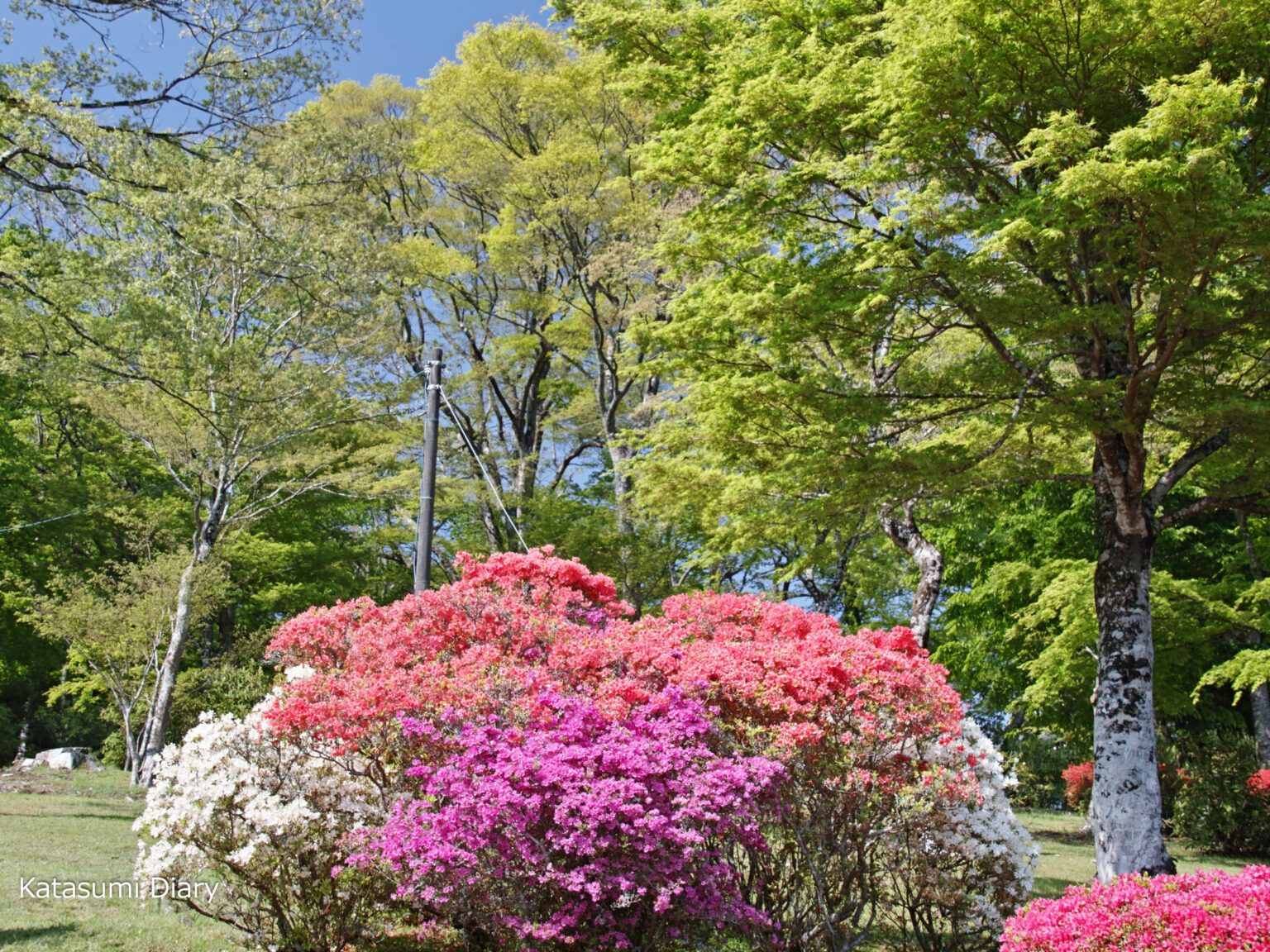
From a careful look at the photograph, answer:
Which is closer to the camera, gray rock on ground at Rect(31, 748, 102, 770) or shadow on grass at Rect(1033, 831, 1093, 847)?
shadow on grass at Rect(1033, 831, 1093, 847)

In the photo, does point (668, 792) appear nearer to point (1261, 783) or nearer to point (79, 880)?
point (79, 880)

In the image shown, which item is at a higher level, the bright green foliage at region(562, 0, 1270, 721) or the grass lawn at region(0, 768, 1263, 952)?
the bright green foliage at region(562, 0, 1270, 721)

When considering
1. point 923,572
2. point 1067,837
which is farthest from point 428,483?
point 1067,837

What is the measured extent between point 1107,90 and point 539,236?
12991mm

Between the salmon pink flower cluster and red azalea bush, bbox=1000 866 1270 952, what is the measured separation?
1.57 m

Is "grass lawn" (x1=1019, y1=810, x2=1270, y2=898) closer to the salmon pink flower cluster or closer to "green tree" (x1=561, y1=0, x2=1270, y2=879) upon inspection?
the salmon pink flower cluster

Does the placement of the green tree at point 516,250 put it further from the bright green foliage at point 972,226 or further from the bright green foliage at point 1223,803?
the bright green foliage at point 1223,803

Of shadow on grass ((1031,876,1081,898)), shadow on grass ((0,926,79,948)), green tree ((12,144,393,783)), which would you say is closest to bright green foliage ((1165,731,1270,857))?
shadow on grass ((1031,876,1081,898))

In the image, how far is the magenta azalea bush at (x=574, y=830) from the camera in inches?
171

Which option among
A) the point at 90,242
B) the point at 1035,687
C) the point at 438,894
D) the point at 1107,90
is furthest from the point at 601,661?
the point at 1035,687

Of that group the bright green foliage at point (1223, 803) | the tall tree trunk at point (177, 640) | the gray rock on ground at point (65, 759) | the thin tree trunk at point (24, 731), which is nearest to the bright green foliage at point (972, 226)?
the bright green foliage at point (1223, 803)

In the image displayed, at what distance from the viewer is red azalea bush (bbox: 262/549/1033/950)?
4.42 meters

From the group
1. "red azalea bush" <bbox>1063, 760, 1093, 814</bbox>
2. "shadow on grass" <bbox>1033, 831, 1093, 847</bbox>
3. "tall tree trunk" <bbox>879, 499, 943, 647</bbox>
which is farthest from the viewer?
"red azalea bush" <bbox>1063, 760, 1093, 814</bbox>

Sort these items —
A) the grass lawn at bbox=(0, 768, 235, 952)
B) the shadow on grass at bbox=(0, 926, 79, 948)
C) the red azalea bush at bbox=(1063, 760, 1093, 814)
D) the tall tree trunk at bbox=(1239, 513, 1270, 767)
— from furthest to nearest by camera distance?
the red azalea bush at bbox=(1063, 760, 1093, 814)
the tall tree trunk at bbox=(1239, 513, 1270, 767)
the grass lawn at bbox=(0, 768, 235, 952)
the shadow on grass at bbox=(0, 926, 79, 948)
